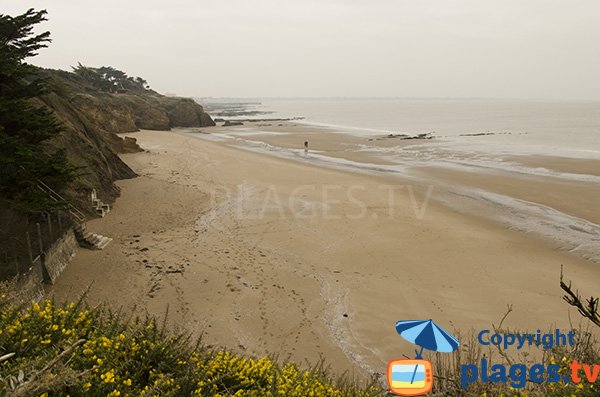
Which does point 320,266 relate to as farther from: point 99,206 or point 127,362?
point 99,206

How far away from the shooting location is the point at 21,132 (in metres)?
9.27

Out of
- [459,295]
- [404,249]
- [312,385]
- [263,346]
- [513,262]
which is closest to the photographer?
[312,385]

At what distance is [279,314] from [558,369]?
18.1 ft

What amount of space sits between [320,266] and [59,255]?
7010 mm

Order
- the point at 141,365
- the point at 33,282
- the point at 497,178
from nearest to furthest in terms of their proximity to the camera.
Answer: the point at 141,365 < the point at 33,282 < the point at 497,178

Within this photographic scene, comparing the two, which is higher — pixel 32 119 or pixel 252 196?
pixel 32 119

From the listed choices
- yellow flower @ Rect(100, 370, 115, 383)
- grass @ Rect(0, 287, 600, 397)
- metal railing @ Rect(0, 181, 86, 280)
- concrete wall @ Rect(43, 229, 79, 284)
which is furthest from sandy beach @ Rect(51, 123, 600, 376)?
yellow flower @ Rect(100, 370, 115, 383)

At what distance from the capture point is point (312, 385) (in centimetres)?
482

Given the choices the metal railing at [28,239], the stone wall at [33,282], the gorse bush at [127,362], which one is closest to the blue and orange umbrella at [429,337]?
the gorse bush at [127,362]

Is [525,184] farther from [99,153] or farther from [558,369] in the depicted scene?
[99,153]

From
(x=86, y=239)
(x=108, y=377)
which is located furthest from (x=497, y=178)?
(x=108, y=377)

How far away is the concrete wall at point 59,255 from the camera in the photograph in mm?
9398

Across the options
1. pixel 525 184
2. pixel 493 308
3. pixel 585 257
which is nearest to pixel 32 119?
pixel 493 308

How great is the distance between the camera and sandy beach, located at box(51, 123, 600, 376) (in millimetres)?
8531
